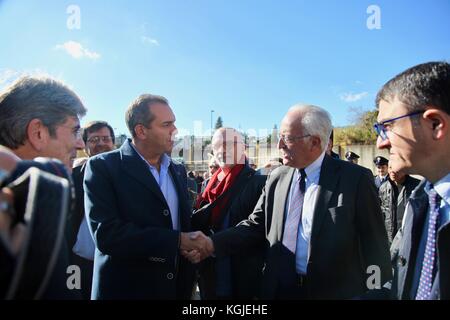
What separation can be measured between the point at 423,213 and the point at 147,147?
2.00 metres

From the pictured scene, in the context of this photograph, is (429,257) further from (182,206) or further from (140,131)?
(140,131)

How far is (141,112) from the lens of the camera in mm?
2598

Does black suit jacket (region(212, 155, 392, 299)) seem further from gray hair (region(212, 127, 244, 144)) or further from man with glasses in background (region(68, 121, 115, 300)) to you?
man with glasses in background (region(68, 121, 115, 300))

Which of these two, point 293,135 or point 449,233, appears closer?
point 449,233

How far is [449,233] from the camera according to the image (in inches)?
49.9

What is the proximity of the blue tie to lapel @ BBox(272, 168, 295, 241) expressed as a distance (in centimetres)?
104

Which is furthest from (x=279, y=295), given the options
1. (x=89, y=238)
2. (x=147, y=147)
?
(x=89, y=238)

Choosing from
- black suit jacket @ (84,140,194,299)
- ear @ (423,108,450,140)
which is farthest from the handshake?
ear @ (423,108,450,140)

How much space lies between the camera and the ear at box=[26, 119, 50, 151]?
1505 mm

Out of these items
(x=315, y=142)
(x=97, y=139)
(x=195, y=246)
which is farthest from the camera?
(x=97, y=139)

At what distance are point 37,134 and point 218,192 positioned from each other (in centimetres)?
184

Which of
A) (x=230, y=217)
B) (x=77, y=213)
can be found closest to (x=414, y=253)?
(x=230, y=217)

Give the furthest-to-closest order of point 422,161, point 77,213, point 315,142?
point 77,213, point 315,142, point 422,161

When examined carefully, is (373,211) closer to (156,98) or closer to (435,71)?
(435,71)
